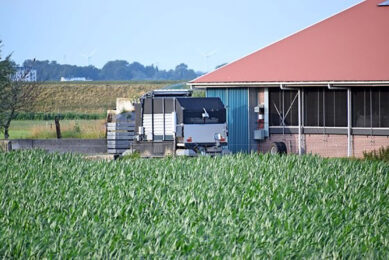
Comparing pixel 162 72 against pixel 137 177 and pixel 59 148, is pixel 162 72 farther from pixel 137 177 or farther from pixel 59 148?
pixel 137 177

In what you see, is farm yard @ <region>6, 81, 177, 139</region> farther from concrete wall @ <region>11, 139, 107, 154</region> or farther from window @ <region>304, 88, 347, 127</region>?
window @ <region>304, 88, 347, 127</region>

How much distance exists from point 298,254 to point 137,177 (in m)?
6.90

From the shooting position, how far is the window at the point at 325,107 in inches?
1125

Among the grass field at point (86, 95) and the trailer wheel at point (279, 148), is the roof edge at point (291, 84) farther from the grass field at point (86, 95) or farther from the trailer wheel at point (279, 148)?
the grass field at point (86, 95)

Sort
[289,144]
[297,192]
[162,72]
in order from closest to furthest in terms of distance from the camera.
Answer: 1. [297,192]
2. [289,144]
3. [162,72]

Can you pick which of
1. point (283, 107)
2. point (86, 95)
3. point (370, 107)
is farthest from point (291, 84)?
point (86, 95)

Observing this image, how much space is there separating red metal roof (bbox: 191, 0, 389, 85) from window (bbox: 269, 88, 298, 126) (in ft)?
2.71

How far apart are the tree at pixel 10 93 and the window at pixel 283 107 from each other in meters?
10.8

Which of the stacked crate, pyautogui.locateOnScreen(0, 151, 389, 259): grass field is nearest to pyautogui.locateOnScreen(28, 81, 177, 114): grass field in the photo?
the stacked crate

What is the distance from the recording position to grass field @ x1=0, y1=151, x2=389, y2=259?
386 inches

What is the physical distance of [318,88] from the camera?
2914 centimetres

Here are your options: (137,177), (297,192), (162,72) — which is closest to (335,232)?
(297,192)

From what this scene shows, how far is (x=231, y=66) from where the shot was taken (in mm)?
31484

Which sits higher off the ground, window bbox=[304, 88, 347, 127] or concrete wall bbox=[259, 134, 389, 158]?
window bbox=[304, 88, 347, 127]
